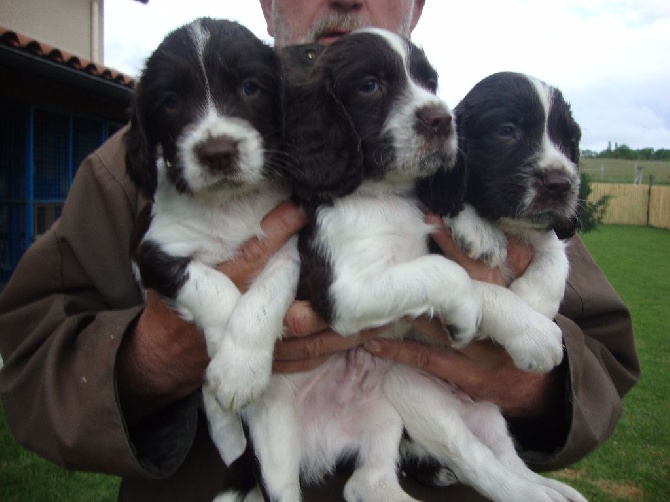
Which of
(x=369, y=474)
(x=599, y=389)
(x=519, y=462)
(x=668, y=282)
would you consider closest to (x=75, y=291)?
(x=369, y=474)

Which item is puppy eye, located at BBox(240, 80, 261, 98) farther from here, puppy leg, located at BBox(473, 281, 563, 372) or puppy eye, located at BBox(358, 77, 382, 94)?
puppy leg, located at BBox(473, 281, 563, 372)

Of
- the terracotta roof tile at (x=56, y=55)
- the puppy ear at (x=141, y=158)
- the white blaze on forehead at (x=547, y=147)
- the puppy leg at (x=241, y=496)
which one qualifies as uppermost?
the terracotta roof tile at (x=56, y=55)

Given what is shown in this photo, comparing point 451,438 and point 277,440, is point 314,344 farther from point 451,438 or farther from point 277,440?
point 451,438

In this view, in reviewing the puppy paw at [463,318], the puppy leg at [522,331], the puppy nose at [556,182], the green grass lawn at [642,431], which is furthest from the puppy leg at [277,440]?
the green grass lawn at [642,431]

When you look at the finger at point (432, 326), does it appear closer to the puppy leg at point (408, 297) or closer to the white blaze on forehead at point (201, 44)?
the puppy leg at point (408, 297)

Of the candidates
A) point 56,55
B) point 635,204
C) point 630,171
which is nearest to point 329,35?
point 56,55

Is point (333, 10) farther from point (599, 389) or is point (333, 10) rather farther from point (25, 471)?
point (25, 471)
